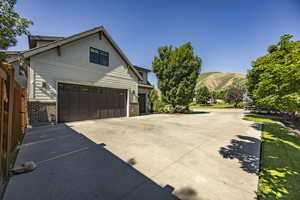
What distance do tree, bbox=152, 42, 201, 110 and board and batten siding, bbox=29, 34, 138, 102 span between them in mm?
5412

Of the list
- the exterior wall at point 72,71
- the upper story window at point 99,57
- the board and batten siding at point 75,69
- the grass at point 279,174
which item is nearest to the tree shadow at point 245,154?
the grass at point 279,174

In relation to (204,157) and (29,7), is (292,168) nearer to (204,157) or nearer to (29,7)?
(204,157)

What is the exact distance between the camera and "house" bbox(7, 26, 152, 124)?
7391mm

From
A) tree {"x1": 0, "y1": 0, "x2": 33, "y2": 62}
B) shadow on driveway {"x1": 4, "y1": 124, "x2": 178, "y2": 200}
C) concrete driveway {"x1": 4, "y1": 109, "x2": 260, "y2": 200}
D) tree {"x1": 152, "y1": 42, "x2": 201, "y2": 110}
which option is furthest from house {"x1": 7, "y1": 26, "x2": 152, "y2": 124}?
tree {"x1": 152, "y1": 42, "x2": 201, "y2": 110}

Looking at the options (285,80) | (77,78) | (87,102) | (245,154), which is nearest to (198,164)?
(245,154)

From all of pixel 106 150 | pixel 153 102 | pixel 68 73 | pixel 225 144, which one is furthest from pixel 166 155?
pixel 153 102

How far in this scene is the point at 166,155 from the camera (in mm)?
3789

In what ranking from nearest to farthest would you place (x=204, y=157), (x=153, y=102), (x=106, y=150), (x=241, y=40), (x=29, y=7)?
(x=204, y=157) → (x=106, y=150) → (x=29, y=7) → (x=241, y=40) → (x=153, y=102)

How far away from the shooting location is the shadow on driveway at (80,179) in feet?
7.00

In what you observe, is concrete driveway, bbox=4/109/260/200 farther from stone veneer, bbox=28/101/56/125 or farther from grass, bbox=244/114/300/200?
stone veneer, bbox=28/101/56/125

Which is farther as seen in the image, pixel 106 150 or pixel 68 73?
pixel 68 73

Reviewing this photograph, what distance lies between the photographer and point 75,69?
8773mm

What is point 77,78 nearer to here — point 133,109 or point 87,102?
point 87,102

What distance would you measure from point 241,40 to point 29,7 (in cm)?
1652
